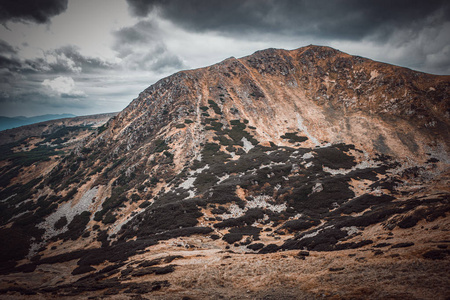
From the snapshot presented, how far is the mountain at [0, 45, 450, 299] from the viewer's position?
14391 millimetres

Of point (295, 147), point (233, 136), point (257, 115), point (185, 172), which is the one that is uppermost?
point (257, 115)

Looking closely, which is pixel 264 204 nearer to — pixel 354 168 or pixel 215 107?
pixel 354 168

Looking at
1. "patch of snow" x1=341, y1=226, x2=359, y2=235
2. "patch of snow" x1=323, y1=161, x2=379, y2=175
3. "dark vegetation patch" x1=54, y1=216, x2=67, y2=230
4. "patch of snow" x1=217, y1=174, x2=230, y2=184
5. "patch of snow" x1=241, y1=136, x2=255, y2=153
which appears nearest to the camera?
"patch of snow" x1=341, y1=226, x2=359, y2=235

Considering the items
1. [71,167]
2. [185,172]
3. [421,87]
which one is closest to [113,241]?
[185,172]

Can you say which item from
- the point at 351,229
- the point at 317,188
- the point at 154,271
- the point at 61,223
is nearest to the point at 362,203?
the point at 317,188

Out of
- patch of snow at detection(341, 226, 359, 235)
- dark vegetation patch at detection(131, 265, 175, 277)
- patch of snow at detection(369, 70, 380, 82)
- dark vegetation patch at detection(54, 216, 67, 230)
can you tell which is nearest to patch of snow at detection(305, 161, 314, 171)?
patch of snow at detection(341, 226, 359, 235)

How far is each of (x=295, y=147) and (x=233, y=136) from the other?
76.8 feet

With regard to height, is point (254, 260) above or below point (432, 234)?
below

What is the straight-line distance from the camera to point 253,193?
4247cm

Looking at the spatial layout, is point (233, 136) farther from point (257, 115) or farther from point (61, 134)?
point (61, 134)

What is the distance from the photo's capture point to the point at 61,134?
601 ft

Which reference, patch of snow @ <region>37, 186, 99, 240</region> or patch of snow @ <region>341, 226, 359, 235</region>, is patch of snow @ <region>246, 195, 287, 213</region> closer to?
patch of snow @ <region>341, 226, 359, 235</region>

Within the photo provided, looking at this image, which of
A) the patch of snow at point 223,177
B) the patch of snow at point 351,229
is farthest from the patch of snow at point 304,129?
the patch of snow at point 351,229

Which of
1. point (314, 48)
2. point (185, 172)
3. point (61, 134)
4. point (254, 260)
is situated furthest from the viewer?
point (61, 134)
